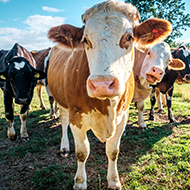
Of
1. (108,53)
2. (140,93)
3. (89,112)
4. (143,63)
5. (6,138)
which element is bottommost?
(6,138)

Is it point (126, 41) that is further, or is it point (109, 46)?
point (126, 41)

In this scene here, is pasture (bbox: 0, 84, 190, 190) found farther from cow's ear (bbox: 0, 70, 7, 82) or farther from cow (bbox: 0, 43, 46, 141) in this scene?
cow's ear (bbox: 0, 70, 7, 82)

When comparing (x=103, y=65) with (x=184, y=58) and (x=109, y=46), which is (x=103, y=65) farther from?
(x=184, y=58)

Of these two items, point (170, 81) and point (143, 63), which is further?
point (170, 81)

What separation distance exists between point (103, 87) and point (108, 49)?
44 cm

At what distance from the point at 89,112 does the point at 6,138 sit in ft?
10.8

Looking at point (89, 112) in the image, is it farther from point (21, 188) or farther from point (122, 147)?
point (122, 147)

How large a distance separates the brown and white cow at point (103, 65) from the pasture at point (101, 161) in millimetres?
404

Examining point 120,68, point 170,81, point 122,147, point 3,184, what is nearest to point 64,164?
point 3,184

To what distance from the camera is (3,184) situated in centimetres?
286

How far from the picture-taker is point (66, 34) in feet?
7.56

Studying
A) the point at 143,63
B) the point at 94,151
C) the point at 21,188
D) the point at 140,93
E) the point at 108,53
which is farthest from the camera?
the point at 140,93

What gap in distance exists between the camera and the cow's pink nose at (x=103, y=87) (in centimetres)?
151

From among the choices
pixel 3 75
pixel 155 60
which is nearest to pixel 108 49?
pixel 155 60
